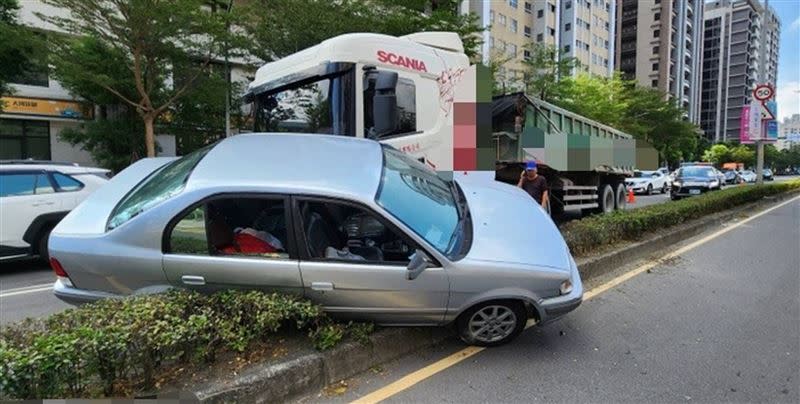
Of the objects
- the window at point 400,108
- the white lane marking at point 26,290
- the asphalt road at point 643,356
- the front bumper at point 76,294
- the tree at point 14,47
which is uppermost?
the tree at point 14,47

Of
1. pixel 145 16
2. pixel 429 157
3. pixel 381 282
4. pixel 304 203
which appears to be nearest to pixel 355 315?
pixel 381 282

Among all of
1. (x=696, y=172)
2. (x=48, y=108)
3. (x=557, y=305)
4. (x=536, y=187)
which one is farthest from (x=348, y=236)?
(x=696, y=172)

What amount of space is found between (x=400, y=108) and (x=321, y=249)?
296 centimetres

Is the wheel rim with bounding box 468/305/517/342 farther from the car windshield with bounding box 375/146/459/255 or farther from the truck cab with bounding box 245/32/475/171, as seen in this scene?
the truck cab with bounding box 245/32/475/171

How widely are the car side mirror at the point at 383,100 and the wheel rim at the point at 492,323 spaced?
8.46ft

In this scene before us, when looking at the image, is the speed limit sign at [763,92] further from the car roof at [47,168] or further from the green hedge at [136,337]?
the car roof at [47,168]

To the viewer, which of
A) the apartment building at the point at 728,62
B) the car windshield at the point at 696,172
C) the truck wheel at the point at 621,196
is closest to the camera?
the truck wheel at the point at 621,196

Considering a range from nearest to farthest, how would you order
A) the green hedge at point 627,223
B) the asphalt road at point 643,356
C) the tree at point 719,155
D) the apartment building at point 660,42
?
the asphalt road at point 643,356, the green hedge at point 627,223, the tree at point 719,155, the apartment building at point 660,42

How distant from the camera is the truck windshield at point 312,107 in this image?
Answer: 18.2 ft

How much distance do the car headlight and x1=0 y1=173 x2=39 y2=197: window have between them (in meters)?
7.73

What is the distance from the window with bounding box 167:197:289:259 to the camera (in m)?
3.46

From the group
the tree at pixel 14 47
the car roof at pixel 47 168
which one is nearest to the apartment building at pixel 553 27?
the tree at pixel 14 47

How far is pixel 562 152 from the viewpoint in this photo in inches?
371

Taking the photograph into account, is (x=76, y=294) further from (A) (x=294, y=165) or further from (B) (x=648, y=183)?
(B) (x=648, y=183)
